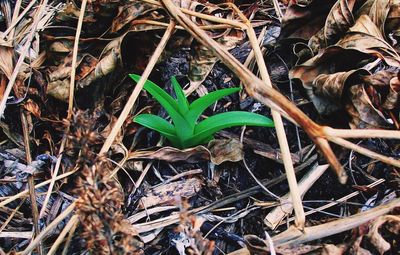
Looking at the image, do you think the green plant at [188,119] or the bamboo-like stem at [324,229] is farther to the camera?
the green plant at [188,119]

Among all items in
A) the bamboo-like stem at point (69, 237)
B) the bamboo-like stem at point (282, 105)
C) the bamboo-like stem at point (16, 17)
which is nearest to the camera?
the bamboo-like stem at point (282, 105)

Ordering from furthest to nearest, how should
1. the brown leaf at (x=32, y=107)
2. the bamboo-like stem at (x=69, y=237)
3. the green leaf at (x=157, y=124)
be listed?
the brown leaf at (x=32, y=107)
the green leaf at (x=157, y=124)
the bamboo-like stem at (x=69, y=237)

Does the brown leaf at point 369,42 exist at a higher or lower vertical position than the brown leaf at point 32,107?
higher

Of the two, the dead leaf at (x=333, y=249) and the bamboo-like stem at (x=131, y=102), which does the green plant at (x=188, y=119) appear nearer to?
the bamboo-like stem at (x=131, y=102)

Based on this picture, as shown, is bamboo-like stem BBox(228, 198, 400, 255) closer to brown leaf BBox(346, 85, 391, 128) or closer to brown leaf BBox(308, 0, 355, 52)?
brown leaf BBox(346, 85, 391, 128)

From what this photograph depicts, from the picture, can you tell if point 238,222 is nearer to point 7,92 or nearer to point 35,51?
point 7,92

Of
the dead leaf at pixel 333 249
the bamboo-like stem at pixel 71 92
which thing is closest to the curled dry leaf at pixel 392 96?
the dead leaf at pixel 333 249

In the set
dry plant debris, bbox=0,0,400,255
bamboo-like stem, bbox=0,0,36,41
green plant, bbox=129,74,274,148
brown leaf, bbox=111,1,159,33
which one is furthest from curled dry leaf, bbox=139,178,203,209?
bamboo-like stem, bbox=0,0,36,41

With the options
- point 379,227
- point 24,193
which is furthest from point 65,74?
point 379,227
